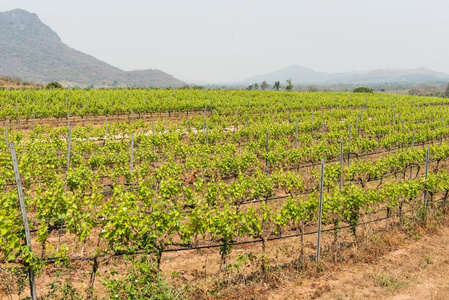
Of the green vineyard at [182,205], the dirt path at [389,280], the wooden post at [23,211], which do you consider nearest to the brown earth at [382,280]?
the dirt path at [389,280]

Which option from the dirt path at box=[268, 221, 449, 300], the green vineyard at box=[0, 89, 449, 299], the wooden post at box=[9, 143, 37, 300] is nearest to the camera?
the wooden post at box=[9, 143, 37, 300]

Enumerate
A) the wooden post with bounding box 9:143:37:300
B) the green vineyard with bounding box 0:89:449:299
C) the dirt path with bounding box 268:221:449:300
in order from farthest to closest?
1. the dirt path with bounding box 268:221:449:300
2. the green vineyard with bounding box 0:89:449:299
3. the wooden post with bounding box 9:143:37:300

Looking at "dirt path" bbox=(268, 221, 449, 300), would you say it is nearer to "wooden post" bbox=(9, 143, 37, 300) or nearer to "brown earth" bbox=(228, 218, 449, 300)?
"brown earth" bbox=(228, 218, 449, 300)

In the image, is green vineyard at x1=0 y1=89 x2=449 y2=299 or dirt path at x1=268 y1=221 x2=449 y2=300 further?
dirt path at x1=268 y1=221 x2=449 y2=300

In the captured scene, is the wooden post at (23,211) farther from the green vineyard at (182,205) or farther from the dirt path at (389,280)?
the dirt path at (389,280)

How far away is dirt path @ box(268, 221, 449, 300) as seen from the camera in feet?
21.1

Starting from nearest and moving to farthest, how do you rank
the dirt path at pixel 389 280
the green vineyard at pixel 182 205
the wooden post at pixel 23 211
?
the wooden post at pixel 23 211 < the green vineyard at pixel 182 205 < the dirt path at pixel 389 280

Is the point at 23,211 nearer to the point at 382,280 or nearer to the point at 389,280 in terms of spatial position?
the point at 382,280

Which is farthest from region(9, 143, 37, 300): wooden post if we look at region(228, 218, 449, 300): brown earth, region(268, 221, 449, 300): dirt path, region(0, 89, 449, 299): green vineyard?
region(268, 221, 449, 300): dirt path

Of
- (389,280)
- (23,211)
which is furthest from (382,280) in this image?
(23,211)

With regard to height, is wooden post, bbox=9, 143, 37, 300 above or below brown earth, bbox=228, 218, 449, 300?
above

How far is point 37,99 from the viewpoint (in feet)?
98.5

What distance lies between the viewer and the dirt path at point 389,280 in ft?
21.1

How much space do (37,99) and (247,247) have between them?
2787cm
